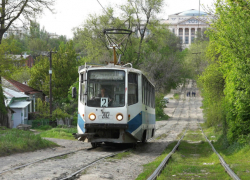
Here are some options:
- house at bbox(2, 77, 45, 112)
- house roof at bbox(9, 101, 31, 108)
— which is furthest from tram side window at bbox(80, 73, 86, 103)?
house at bbox(2, 77, 45, 112)

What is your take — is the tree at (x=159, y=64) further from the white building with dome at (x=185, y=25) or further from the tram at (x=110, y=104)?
the white building with dome at (x=185, y=25)

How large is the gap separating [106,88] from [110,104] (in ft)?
2.19

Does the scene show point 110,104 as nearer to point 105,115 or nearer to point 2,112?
point 105,115

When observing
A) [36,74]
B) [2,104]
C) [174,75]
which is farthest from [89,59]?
[2,104]

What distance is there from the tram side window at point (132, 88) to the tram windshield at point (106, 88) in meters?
0.25

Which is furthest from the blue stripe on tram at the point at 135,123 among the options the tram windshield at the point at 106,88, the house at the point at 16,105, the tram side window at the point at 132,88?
the house at the point at 16,105

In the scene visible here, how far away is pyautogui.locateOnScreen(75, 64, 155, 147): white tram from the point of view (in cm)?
1514

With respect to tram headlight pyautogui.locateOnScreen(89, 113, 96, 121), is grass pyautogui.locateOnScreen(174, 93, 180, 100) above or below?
below

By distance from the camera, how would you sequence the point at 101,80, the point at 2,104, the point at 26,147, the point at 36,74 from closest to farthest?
the point at 26,147 → the point at 101,80 → the point at 2,104 → the point at 36,74

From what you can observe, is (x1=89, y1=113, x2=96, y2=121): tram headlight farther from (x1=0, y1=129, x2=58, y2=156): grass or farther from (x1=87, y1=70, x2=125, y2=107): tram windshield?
(x1=0, y1=129, x2=58, y2=156): grass

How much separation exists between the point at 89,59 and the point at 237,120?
42137mm

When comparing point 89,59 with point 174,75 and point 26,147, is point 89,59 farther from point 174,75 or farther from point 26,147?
point 26,147

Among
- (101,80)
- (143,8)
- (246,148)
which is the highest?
(143,8)

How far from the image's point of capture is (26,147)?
47.4 feet
